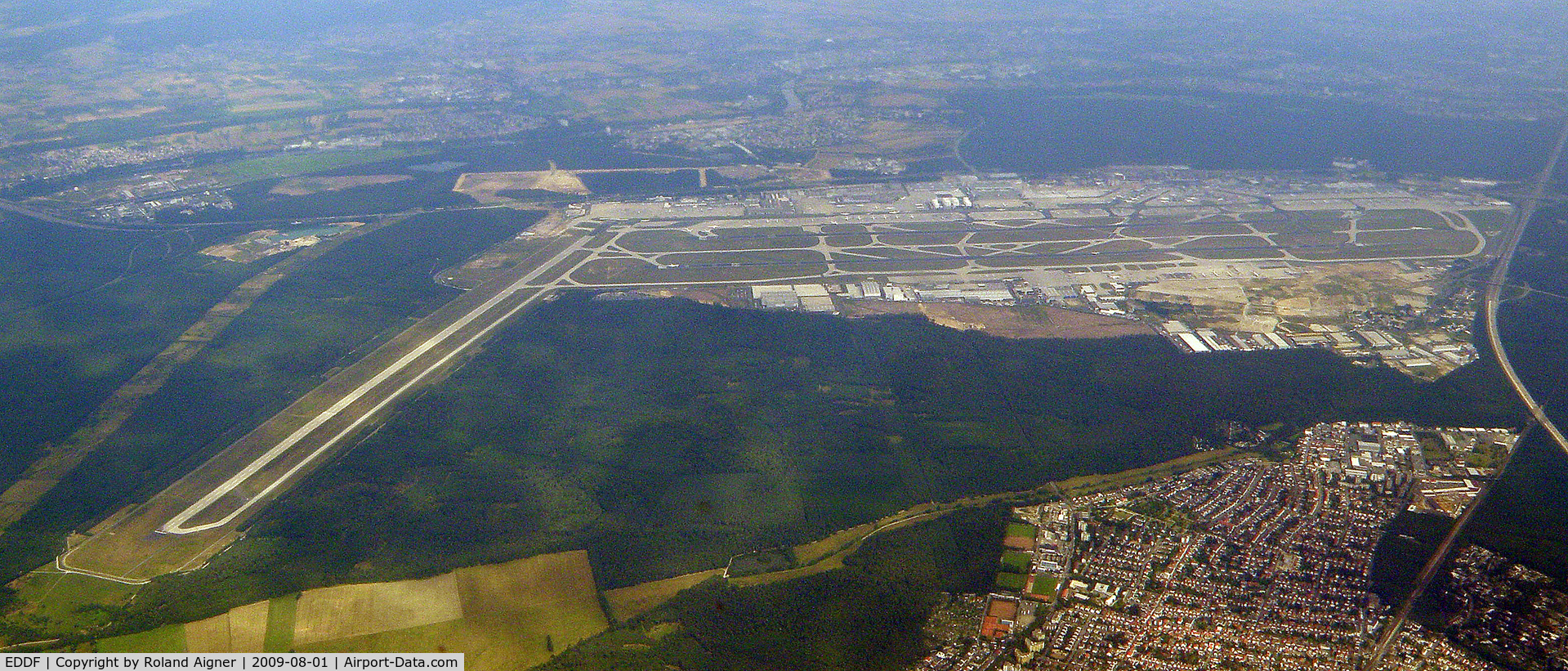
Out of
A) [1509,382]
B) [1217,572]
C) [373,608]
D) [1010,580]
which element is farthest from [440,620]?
[1509,382]

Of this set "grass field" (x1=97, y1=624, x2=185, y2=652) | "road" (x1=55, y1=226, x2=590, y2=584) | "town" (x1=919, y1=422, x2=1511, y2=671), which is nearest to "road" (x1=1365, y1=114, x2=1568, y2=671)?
"town" (x1=919, y1=422, x2=1511, y2=671)

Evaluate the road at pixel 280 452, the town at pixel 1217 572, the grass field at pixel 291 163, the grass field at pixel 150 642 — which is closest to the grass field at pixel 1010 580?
the town at pixel 1217 572

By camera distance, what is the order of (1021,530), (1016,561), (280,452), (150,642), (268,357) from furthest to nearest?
(268,357) < (280,452) < (1021,530) < (1016,561) < (150,642)

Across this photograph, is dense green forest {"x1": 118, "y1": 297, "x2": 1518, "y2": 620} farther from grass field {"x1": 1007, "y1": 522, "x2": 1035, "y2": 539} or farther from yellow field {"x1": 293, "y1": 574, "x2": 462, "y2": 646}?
grass field {"x1": 1007, "y1": 522, "x2": 1035, "y2": 539}

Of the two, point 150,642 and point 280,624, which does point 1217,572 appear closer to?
point 280,624

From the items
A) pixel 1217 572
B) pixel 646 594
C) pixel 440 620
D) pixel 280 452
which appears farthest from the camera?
pixel 280 452

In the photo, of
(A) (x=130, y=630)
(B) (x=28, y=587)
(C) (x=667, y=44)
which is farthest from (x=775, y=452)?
(C) (x=667, y=44)
